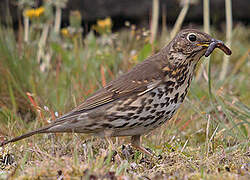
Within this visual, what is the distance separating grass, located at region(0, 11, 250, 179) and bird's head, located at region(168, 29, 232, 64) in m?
0.44

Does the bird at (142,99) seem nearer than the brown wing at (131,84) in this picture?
Yes

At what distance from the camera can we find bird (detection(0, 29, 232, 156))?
338 cm

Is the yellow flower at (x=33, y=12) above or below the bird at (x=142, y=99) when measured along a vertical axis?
above

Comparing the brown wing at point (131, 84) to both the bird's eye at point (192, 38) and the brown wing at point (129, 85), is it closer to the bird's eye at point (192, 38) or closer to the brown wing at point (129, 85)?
the brown wing at point (129, 85)

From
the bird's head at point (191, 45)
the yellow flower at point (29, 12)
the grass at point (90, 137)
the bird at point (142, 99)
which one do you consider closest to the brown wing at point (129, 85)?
the bird at point (142, 99)

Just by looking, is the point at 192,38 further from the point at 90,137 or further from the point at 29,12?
the point at 29,12

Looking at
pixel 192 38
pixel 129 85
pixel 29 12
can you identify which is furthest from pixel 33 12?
pixel 192 38

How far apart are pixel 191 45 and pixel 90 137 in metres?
1.23

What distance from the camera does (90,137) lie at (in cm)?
399

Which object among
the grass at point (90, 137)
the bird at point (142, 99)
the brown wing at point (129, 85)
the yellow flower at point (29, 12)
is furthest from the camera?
the yellow flower at point (29, 12)

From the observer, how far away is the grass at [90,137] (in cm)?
273

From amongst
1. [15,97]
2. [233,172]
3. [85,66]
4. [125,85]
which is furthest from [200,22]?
[233,172]

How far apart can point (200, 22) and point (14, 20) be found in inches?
154

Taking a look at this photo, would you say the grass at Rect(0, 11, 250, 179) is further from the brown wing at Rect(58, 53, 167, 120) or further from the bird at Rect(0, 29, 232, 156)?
the brown wing at Rect(58, 53, 167, 120)
